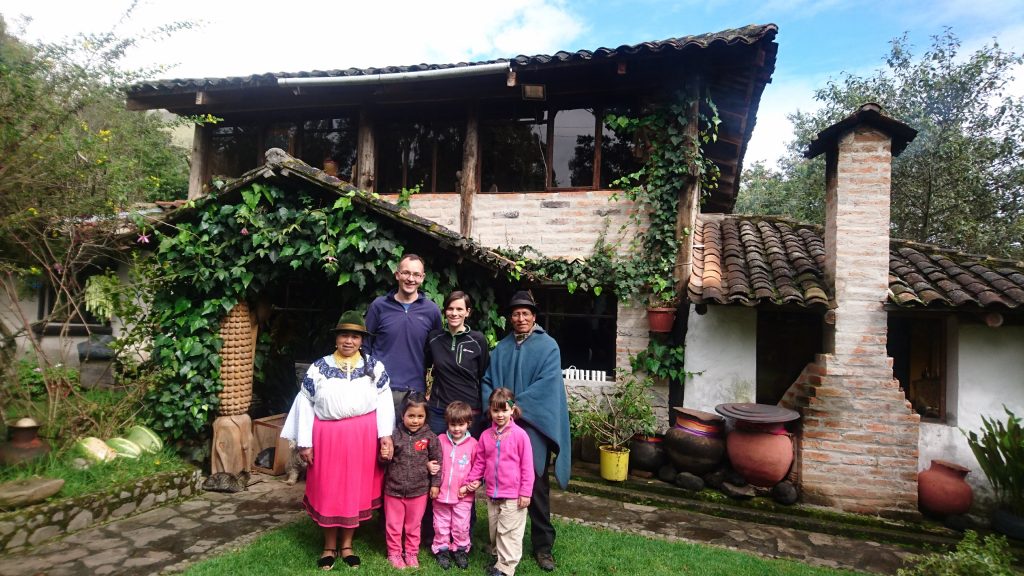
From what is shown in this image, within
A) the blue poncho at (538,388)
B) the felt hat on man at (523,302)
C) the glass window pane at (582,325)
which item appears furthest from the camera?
Result: the glass window pane at (582,325)

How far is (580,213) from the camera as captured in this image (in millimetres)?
7047

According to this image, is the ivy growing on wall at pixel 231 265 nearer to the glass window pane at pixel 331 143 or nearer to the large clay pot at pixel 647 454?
the glass window pane at pixel 331 143

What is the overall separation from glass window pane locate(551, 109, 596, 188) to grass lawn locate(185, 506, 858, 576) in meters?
4.56

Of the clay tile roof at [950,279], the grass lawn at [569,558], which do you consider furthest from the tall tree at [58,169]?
the clay tile roof at [950,279]

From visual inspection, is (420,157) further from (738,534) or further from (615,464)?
(738,534)

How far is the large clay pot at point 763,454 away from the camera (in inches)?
216

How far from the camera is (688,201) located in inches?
261

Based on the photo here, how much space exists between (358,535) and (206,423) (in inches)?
96.4

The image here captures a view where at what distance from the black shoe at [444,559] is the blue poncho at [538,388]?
2.89ft

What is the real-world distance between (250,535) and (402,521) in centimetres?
144

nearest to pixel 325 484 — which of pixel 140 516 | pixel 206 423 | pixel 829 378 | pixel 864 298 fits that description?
pixel 140 516

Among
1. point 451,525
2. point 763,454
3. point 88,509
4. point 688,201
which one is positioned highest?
point 688,201

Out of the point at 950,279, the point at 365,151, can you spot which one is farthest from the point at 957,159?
the point at 365,151

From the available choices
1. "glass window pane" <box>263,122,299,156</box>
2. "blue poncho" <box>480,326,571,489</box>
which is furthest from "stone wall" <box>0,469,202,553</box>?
"glass window pane" <box>263,122,299,156</box>
